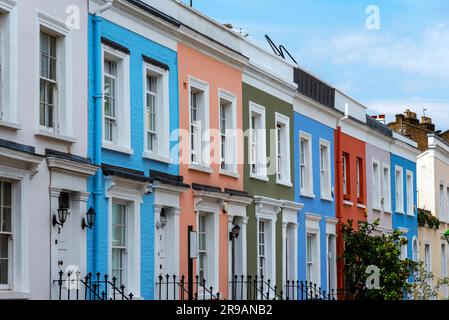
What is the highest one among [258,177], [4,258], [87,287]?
[258,177]

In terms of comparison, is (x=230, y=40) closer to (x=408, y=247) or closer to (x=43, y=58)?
(x=43, y=58)

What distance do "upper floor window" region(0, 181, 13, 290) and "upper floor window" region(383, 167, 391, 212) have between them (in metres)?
25.2

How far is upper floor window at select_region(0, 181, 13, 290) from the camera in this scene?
17.2m

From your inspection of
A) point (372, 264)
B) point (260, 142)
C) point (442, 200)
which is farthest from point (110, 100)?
point (442, 200)

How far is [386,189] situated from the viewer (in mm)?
41312

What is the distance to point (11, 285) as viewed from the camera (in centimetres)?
1730

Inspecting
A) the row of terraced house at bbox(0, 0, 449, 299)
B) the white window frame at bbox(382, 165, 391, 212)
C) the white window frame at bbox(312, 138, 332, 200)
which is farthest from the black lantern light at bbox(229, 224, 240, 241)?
the white window frame at bbox(382, 165, 391, 212)

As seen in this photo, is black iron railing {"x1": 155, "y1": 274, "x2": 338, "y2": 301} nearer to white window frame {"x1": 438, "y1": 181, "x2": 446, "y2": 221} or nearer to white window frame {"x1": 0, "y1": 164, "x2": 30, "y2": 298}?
white window frame {"x1": 0, "y1": 164, "x2": 30, "y2": 298}

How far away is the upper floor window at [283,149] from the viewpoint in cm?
3018

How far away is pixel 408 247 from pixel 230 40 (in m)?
19.1

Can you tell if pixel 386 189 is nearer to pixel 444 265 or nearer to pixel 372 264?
pixel 372 264

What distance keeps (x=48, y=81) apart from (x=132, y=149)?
3.26 m

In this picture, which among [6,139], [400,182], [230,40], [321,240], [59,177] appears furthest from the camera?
[400,182]

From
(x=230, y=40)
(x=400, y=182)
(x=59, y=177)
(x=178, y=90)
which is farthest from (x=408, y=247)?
(x=59, y=177)
